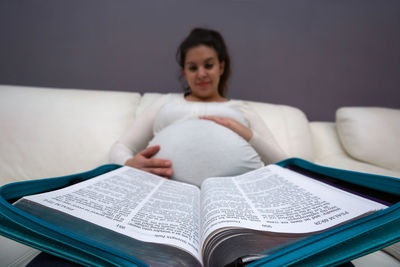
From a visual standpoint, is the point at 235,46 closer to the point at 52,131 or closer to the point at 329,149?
the point at 329,149

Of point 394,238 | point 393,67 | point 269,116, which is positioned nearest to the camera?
point 394,238

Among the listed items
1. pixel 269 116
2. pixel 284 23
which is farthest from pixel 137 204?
pixel 284 23

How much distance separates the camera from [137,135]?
776 mm

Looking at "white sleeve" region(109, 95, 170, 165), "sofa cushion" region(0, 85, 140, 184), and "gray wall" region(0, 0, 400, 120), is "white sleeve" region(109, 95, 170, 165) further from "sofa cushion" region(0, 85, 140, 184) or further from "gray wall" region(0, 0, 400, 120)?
"gray wall" region(0, 0, 400, 120)

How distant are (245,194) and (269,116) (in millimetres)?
794

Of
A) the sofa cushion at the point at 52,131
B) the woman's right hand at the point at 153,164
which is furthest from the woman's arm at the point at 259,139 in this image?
the sofa cushion at the point at 52,131

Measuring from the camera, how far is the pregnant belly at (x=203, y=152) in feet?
1.66

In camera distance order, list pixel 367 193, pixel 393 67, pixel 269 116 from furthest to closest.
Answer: pixel 393 67 → pixel 269 116 → pixel 367 193

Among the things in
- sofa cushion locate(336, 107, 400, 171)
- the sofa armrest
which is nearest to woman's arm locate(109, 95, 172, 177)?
the sofa armrest

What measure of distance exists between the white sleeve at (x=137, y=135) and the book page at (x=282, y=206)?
1.51ft

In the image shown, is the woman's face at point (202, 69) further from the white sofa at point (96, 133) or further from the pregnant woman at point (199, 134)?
the white sofa at point (96, 133)

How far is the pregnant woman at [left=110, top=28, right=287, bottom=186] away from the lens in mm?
517

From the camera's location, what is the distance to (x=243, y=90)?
51.9 inches

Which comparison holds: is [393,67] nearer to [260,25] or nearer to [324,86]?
[324,86]
